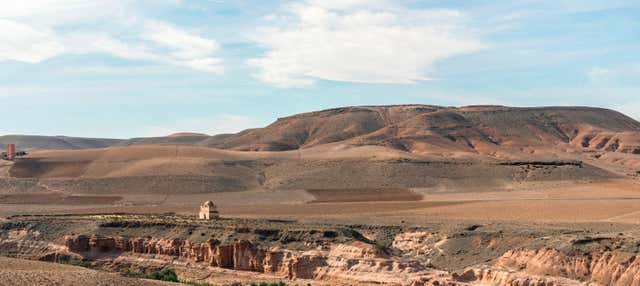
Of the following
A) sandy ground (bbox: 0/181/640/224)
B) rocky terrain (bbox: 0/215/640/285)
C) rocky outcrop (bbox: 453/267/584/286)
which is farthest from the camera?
sandy ground (bbox: 0/181/640/224)

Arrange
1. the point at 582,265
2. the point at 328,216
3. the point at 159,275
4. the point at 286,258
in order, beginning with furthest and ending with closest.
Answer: the point at 328,216 < the point at 159,275 < the point at 286,258 < the point at 582,265

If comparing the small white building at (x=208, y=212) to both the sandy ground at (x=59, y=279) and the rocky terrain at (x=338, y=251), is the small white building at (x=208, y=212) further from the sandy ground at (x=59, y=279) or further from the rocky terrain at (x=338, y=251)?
the sandy ground at (x=59, y=279)

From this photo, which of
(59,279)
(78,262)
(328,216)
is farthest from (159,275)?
(328,216)

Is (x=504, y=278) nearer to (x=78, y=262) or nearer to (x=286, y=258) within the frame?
(x=286, y=258)

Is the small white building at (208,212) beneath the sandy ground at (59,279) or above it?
above

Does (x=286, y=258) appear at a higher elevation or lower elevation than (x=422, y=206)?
lower

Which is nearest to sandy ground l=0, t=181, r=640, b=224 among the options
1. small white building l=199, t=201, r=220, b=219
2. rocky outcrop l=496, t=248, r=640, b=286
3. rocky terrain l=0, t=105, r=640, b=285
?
rocky terrain l=0, t=105, r=640, b=285

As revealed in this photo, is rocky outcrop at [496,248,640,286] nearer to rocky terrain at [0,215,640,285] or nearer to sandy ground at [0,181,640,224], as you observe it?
rocky terrain at [0,215,640,285]

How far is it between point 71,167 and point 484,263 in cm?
9678

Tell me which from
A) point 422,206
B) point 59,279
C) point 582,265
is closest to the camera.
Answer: point 59,279

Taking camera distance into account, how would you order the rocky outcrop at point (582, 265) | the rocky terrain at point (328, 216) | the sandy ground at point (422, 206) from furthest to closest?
the sandy ground at point (422, 206)
the rocky terrain at point (328, 216)
the rocky outcrop at point (582, 265)

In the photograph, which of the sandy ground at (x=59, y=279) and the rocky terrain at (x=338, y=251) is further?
the rocky terrain at (x=338, y=251)

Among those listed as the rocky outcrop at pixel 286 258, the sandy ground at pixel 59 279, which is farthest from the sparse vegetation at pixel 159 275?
the sandy ground at pixel 59 279

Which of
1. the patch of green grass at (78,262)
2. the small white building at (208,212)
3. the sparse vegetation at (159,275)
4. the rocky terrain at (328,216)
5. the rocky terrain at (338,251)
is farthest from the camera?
the small white building at (208,212)
